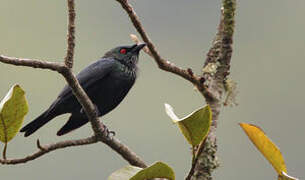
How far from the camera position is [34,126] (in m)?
5.54

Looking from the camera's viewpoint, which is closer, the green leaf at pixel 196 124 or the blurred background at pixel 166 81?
the green leaf at pixel 196 124

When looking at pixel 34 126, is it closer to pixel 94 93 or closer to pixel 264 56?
pixel 94 93

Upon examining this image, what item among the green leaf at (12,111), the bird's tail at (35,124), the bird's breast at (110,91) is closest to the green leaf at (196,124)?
the green leaf at (12,111)

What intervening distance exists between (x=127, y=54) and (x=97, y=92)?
27.8 inches

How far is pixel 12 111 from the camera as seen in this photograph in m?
2.87

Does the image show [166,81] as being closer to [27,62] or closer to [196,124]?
[27,62]

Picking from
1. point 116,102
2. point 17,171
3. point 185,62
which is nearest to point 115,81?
point 116,102

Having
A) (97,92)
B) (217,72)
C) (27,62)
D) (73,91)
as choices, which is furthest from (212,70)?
(97,92)

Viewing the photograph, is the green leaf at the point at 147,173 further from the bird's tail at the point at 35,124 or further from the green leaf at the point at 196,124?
the bird's tail at the point at 35,124

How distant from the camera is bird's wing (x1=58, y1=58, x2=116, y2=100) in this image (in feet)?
19.2

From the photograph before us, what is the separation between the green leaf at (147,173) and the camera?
2.59 m

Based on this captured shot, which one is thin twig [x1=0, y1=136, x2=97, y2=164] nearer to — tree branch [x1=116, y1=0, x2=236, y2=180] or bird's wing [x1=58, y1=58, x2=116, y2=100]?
tree branch [x1=116, y1=0, x2=236, y2=180]

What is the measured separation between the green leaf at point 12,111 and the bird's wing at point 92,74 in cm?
287

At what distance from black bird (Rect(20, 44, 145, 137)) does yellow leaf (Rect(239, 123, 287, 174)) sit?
121 inches
